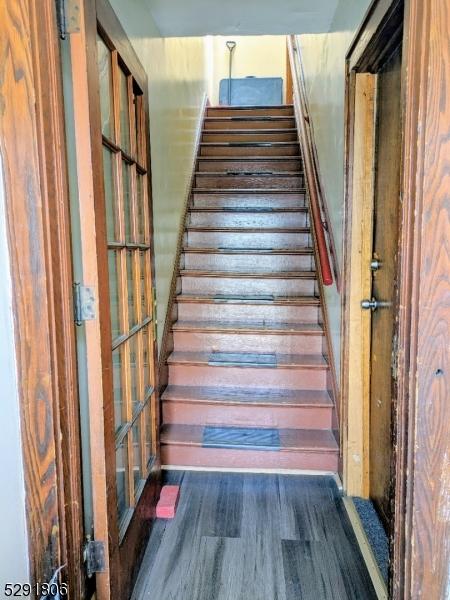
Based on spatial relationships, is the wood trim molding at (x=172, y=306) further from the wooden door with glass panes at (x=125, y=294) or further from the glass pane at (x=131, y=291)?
the glass pane at (x=131, y=291)

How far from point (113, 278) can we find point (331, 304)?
53.8 inches

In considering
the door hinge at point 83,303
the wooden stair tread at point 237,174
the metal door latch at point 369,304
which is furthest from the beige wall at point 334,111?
the door hinge at point 83,303

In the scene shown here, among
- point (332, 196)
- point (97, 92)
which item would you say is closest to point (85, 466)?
point (97, 92)

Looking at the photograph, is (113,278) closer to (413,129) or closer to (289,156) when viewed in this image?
(413,129)

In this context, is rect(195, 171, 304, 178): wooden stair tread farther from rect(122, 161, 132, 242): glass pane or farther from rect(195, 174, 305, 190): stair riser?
rect(122, 161, 132, 242): glass pane

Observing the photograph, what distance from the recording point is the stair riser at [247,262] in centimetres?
301

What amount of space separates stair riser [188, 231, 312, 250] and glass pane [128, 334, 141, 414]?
176 cm

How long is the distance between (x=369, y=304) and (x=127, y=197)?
3.63 ft

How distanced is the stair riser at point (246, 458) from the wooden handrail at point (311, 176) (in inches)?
35.2

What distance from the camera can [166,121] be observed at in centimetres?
240

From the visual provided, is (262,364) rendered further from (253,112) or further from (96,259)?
(253,112)

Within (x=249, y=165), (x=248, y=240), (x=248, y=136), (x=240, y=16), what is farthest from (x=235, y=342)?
(x=248, y=136)

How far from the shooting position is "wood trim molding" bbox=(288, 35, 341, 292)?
2.25 meters

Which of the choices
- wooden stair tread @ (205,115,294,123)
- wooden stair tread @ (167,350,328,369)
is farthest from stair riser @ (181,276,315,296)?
wooden stair tread @ (205,115,294,123)
